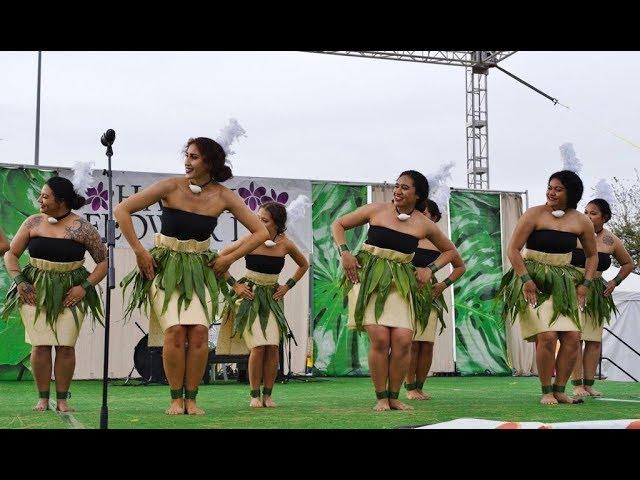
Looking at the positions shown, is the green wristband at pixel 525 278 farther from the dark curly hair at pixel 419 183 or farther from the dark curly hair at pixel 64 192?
the dark curly hair at pixel 64 192

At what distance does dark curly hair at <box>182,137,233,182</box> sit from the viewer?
601 centimetres

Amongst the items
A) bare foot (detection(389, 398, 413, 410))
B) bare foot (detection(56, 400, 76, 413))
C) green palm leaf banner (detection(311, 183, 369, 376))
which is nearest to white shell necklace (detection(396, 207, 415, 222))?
bare foot (detection(389, 398, 413, 410))

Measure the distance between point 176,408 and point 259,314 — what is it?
1403 mm

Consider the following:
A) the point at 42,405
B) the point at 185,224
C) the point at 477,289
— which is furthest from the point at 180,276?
the point at 477,289

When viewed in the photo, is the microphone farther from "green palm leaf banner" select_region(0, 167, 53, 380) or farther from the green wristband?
"green palm leaf banner" select_region(0, 167, 53, 380)

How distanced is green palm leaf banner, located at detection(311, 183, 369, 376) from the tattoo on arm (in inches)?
247

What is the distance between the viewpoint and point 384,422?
5.52 meters

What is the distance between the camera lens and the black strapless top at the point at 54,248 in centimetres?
660

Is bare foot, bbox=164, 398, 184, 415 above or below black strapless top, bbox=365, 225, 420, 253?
below

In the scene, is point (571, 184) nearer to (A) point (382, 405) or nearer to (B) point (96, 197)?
(A) point (382, 405)

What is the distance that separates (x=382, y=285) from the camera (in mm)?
6402
